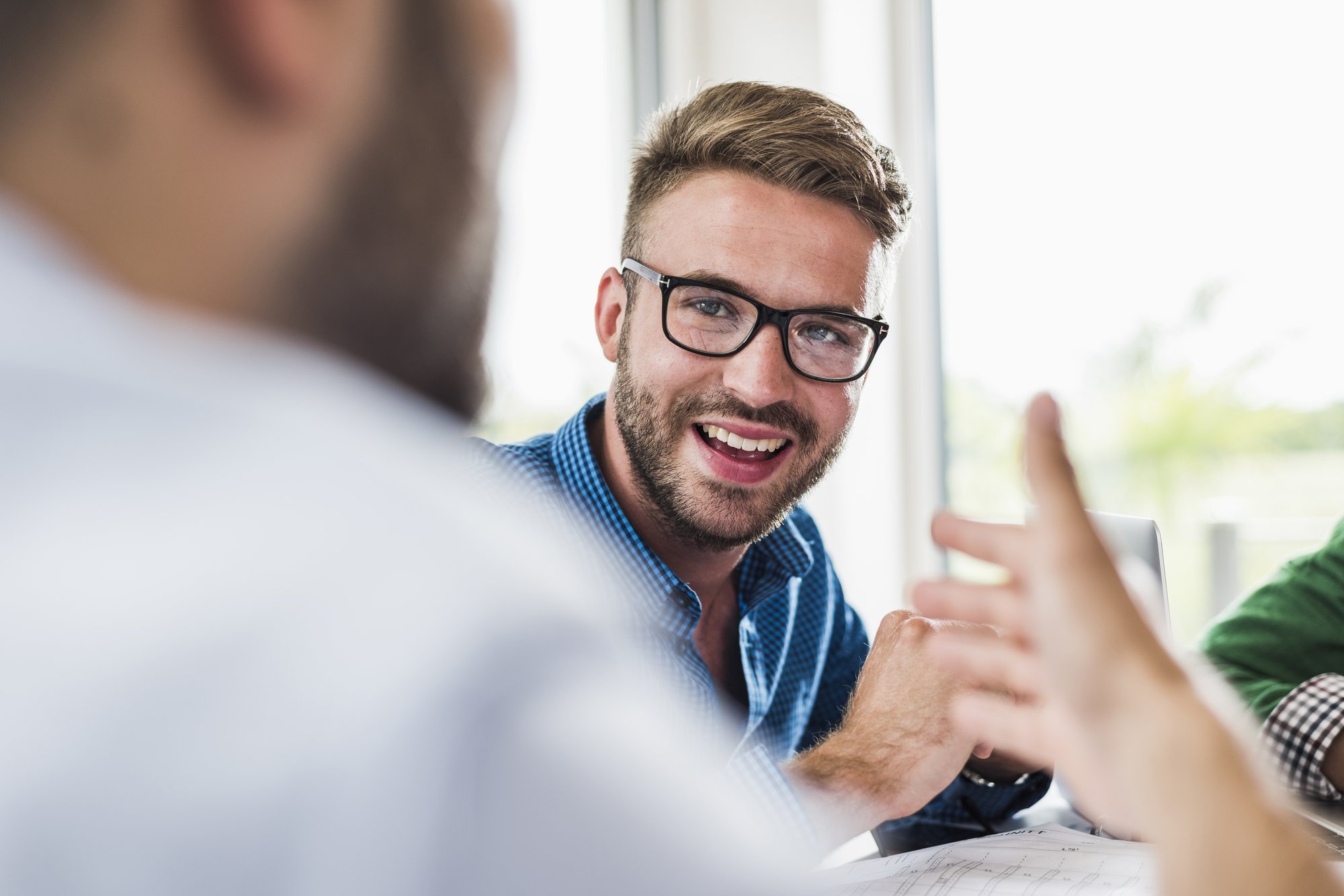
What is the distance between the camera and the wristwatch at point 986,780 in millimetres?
1151

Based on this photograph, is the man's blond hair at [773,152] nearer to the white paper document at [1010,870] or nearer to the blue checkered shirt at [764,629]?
the blue checkered shirt at [764,629]

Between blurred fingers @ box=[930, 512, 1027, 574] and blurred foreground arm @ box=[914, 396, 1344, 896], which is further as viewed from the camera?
blurred fingers @ box=[930, 512, 1027, 574]

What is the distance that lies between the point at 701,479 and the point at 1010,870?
1.95ft

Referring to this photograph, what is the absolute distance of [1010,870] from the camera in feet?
2.89

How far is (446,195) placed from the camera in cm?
35

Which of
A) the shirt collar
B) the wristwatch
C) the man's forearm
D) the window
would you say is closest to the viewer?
the man's forearm

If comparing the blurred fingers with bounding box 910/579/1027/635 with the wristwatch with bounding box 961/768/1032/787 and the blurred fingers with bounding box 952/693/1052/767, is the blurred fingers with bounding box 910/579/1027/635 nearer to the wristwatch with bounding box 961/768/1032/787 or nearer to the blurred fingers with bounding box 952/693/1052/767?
the blurred fingers with bounding box 952/693/1052/767

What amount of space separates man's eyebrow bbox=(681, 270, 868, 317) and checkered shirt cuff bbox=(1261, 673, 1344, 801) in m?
0.76

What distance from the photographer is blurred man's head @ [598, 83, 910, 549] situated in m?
1.26

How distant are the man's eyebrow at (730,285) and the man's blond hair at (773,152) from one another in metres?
0.13

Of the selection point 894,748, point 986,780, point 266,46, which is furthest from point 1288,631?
point 266,46

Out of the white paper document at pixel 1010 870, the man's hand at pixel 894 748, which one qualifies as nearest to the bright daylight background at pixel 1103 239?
the man's hand at pixel 894 748

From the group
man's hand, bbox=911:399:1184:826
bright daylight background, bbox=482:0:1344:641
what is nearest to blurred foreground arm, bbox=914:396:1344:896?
man's hand, bbox=911:399:1184:826

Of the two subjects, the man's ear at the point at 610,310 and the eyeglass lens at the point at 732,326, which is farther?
the man's ear at the point at 610,310
